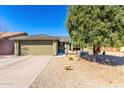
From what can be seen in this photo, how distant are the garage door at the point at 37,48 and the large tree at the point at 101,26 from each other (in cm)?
895

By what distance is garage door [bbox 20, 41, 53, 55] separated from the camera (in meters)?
22.6

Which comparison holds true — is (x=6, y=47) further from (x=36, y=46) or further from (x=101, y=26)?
(x=101, y=26)

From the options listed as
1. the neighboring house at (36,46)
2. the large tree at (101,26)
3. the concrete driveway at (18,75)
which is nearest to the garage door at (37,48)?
the neighboring house at (36,46)

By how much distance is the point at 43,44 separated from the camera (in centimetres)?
2259

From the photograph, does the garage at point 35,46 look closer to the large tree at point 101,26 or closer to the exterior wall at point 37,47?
the exterior wall at point 37,47

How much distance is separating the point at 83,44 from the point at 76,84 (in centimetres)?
726

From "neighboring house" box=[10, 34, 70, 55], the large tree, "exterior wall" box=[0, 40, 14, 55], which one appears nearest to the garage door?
"neighboring house" box=[10, 34, 70, 55]

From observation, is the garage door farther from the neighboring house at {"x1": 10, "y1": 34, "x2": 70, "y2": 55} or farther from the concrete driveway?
the concrete driveway

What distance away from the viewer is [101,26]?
13.1 meters

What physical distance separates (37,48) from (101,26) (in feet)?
37.7

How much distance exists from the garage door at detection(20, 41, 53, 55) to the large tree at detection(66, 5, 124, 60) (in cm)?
895

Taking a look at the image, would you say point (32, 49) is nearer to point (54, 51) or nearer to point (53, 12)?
point (54, 51)

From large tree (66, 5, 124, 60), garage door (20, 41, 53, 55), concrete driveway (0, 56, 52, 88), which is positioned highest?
large tree (66, 5, 124, 60)

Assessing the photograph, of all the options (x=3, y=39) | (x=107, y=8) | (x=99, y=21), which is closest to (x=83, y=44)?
(x=99, y=21)
